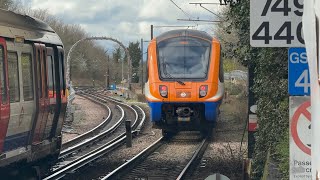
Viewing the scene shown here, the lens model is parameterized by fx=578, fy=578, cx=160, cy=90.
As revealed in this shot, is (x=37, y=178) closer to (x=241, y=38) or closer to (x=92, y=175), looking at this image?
(x=92, y=175)

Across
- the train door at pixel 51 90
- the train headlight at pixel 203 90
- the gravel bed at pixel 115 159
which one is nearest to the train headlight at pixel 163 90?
the train headlight at pixel 203 90

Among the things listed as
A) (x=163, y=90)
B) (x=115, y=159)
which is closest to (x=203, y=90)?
(x=163, y=90)

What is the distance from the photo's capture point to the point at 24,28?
9.60 meters

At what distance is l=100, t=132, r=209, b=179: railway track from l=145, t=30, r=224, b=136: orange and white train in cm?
75

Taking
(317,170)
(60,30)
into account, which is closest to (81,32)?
(60,30)

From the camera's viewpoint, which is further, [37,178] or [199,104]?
[199,104]

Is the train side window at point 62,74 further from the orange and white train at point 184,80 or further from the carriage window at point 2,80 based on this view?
the orange and white train at point 184,80

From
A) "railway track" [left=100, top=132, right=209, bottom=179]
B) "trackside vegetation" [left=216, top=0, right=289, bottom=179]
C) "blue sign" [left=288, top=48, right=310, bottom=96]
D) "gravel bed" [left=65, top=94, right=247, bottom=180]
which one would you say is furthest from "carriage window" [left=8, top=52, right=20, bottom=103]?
"blue sign" [left=288, top=48, right=310, bottom=96]

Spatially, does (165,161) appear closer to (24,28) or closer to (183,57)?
(183,57)

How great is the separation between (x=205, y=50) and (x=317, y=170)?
14002 millimetres

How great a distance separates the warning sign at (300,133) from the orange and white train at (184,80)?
11.7 metres

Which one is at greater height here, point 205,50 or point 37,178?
point 205,50

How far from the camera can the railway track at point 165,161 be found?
40.0 ft

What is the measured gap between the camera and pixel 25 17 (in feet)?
32.6
